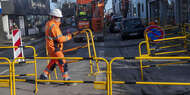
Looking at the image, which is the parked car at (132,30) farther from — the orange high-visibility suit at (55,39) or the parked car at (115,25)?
the orange high-visibility suit at (55,39)

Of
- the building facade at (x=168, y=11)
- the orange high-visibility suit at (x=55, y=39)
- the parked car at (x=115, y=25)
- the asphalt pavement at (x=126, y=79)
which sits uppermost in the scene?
the building facade at (x=168, y=11)

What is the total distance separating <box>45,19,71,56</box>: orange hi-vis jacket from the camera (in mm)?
7254

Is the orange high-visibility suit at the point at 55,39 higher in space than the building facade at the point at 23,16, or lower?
lower

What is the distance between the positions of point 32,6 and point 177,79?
129ft

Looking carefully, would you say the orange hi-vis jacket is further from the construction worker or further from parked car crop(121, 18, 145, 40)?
parked car crop(121, 18, 145, 40)

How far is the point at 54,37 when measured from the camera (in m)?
7.31

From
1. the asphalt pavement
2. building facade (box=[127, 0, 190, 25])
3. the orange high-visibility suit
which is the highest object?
building facade (box=[127, 0, 190, 25])

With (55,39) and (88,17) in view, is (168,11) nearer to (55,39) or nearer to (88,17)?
(88,17)

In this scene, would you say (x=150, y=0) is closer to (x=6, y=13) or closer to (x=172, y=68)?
(x=6, y=13)

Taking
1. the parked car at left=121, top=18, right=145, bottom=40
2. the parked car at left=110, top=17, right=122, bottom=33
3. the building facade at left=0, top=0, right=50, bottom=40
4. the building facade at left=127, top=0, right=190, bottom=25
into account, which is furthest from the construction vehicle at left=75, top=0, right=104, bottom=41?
the building facade at left=0, top=0, right=50, bottom=40

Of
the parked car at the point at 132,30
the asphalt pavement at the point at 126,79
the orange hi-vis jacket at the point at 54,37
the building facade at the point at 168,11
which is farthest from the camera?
the building facade at the point at 168,11

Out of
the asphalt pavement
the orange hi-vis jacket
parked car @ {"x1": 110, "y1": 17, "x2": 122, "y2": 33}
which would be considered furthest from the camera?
parked car @ {"x1": 110, "y1": 17, "x2": 122, "y2": 33}

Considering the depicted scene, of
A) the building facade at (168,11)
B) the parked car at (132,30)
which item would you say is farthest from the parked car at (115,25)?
the parked car at (132,30)

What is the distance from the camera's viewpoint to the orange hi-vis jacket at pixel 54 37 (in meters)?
7.25
